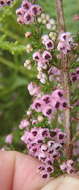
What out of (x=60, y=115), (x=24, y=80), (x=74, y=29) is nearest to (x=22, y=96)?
(x=24, y=80)

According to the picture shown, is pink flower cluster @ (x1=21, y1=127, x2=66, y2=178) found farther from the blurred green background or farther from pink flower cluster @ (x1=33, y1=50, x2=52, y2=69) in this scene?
the blurred green background

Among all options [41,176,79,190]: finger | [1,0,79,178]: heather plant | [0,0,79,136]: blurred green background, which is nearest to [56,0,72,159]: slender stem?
[1,0,79,178]: heather plant

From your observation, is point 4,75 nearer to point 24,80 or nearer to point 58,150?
point 24,80

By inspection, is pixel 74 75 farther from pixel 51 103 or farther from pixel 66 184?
pixel 66 184

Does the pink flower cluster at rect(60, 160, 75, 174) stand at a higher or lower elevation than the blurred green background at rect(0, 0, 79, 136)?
lower

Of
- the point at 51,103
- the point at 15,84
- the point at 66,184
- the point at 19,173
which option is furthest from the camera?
the point at 15,84

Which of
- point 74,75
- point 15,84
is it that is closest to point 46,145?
point 74,75
